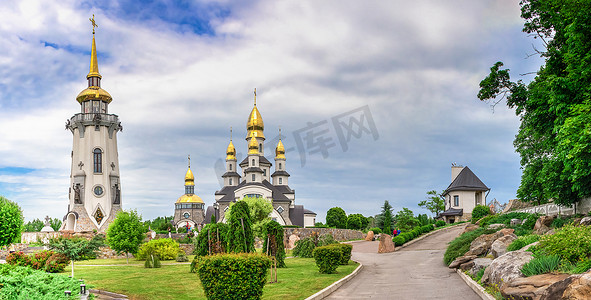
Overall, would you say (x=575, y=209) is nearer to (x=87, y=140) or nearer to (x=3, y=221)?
(x=3, y=221)

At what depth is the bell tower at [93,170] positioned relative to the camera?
5328cm

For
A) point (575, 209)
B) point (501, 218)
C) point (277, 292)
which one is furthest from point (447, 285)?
point (501, 218)

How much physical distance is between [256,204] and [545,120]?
38.1m

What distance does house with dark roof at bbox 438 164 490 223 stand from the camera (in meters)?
56.7

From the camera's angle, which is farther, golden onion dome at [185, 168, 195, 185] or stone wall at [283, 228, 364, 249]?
golden onion dome at [185, 168, 195, 185]

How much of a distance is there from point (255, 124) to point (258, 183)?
15.7 metres

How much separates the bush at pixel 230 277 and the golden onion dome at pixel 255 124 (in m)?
70.3

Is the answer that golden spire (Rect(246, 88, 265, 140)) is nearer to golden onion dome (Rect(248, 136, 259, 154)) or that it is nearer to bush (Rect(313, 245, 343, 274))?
golden onion dome (Rect(248, 136, 259, 154))

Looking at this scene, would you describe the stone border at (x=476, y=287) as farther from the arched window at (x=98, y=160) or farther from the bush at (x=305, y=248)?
the arched window at (x=98, y=160)

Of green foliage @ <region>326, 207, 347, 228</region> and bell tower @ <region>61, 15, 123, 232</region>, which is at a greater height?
bell tower @ <region>61, 15, 123, 232</region>

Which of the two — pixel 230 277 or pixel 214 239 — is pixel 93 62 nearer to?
pixel 214 239

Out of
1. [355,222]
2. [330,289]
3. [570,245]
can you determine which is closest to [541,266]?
[570,245]

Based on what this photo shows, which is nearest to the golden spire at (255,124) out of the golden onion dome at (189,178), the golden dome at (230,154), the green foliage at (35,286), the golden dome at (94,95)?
the golden dome at (230,154)

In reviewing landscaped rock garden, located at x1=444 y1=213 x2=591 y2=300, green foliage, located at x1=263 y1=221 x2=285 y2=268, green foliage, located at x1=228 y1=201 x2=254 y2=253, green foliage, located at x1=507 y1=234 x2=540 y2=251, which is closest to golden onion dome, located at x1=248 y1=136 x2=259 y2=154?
green foliage, located at x1=263 y1=221 x2=285 y2=268
